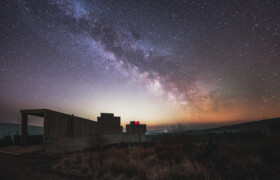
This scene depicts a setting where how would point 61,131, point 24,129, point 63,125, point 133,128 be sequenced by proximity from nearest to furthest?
point 61,131
point 63,125
point 24,129
point 133,128

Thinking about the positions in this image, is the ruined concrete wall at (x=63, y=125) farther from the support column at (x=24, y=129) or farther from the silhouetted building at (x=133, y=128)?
the silhouetted building at (x=133, y=128)

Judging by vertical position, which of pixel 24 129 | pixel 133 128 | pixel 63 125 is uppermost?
pixel 63 125

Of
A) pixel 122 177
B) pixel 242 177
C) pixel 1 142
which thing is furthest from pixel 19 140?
pixel 242 177

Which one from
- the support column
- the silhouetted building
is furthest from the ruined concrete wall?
the silhouetted building

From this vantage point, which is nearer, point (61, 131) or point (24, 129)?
point (61, 131)

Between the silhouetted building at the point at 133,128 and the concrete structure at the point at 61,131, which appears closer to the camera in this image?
the concrete structure at the point at 61,131

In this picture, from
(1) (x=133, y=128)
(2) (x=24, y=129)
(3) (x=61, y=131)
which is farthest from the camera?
(1) (x=133, y=128)

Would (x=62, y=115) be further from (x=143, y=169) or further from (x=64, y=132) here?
(x=143, y=169)

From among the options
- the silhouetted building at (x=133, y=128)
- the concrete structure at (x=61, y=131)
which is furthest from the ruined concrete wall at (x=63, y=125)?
the silhouetted building at (x=133, y=128)

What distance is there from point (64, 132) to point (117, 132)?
14.7m

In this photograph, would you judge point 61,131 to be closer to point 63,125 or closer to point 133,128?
point 63,125

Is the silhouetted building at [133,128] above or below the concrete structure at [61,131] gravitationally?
below

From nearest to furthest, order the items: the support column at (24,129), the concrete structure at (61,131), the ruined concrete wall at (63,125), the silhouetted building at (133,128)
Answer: the concrete structure at (61,131), the ruined concrete wall at (63,125), the support column at (24,129), the silhouetted building at (133,128)

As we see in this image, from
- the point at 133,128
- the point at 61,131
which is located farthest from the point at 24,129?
the point at 133,128
